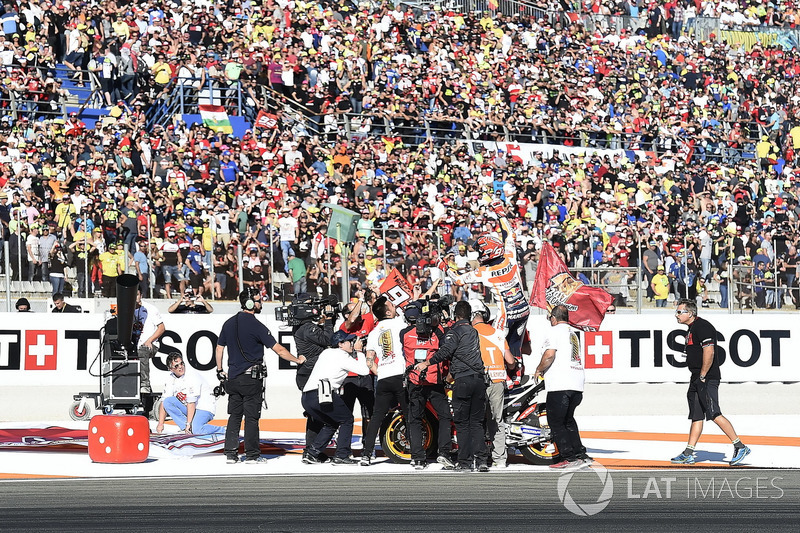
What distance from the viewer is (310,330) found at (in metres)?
12.8

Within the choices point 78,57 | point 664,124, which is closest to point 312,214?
point 78,57

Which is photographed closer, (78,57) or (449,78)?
(78,57)

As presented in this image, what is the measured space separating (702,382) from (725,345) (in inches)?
369

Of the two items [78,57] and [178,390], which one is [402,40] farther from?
[178,390]

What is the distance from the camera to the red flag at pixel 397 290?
13156 millimetres

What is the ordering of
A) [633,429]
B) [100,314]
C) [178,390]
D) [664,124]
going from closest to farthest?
[178,390] < [633,429] < [100,314] < [664,124]

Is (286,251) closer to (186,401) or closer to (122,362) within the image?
(186,401)

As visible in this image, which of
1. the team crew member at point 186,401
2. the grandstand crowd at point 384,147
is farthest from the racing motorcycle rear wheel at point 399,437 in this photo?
the grandstand crowd at point 384,147

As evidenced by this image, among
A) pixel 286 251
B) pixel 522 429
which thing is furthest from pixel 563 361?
pixel 286 251

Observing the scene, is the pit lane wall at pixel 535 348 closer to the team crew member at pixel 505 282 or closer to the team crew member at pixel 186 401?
the team crew member at pixel 186 401

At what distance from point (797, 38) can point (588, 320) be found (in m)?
30.4

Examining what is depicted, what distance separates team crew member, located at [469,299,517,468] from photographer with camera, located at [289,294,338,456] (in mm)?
1522

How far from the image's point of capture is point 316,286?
67.1 feet

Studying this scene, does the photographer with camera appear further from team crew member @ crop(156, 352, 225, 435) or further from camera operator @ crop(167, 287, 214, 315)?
camera operator @ crop(167, 287, 214, 315)
